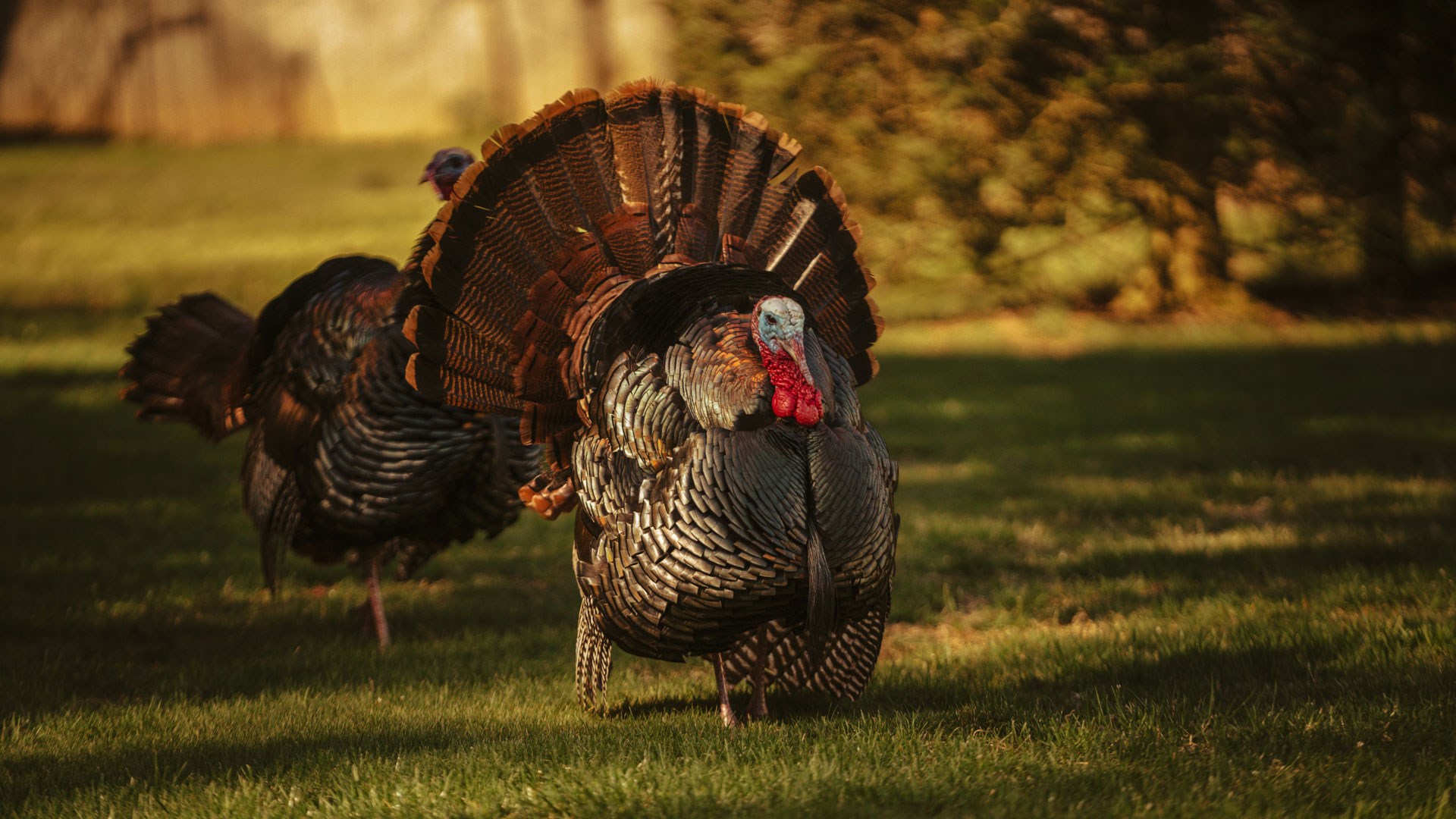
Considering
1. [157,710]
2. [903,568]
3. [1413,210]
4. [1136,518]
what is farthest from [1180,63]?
[157,710]

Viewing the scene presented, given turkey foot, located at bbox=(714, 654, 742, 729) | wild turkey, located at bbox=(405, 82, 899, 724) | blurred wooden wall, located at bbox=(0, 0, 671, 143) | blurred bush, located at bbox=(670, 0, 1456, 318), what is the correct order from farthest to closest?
blurred wooden wall, located at bbox=(0, 0, 671, 143)
blurred bush, located at bbox=(670, 0, 1456, 318)
turkey foot, located at bbox=(714, 654, 742, 729)
wild turkey, located at bbox=(405, 82, 899, 724)

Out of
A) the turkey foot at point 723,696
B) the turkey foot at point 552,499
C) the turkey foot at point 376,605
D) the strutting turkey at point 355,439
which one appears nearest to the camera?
the turkey foot at point 723,696

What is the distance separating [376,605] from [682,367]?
2368 millimetres

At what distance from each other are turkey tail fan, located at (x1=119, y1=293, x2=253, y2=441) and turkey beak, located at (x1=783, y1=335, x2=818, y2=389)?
3.21 meters

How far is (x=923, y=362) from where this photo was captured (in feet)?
40.1

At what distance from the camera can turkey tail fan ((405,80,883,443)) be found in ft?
15.0

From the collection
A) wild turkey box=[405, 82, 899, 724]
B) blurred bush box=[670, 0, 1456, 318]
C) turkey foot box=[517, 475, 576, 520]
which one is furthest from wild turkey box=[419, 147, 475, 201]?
blurred bush box=[670, 0, 1456, 318]

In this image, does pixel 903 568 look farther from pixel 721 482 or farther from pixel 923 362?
pixel 923 362

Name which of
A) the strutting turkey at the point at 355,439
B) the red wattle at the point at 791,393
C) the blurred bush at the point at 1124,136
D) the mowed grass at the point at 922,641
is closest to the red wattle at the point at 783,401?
the red wattle at the point at 791,393

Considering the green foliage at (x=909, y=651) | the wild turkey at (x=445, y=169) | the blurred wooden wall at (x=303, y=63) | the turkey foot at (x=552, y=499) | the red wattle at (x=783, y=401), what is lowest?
the green foliage at (x=909, y=651)

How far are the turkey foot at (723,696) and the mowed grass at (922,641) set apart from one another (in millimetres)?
103

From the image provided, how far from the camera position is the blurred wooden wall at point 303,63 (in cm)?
2023

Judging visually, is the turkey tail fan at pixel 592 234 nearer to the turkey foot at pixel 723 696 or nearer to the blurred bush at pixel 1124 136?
the turkey foot at pixel 723 696

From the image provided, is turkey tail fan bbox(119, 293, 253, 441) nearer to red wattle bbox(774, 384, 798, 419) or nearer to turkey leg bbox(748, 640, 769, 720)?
turkey leg bbox(748, 640, 769, 720)
